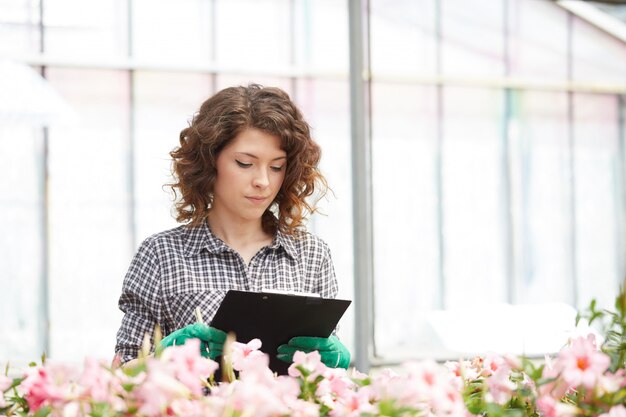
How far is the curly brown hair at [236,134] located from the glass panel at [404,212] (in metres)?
2.70

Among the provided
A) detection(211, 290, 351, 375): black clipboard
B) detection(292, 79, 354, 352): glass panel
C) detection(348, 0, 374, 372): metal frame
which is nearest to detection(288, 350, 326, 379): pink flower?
detection(211, 290, 351, 375): black clipboard

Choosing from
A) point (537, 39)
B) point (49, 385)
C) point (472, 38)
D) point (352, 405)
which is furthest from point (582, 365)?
point (537, 39)

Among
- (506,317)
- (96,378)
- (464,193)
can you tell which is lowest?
(506,317)

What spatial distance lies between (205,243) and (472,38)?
10.8 ft

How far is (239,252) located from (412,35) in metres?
3.08

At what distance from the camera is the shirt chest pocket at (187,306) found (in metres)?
1.93

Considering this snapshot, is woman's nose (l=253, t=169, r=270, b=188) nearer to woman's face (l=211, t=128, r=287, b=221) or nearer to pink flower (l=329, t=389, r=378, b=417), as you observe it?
woman's face (l=211, t=128, r=287, b=221)

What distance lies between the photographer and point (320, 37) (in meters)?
4.71

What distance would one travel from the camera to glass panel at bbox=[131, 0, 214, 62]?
176 inches

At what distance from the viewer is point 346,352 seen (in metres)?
1.77

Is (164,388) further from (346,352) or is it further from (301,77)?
(301,77)

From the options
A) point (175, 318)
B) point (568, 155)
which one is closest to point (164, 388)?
point (175, 318)

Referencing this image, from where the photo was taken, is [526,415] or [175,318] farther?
[175,318]

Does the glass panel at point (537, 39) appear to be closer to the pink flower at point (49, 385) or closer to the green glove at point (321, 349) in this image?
the green glove at point (321, 349)
